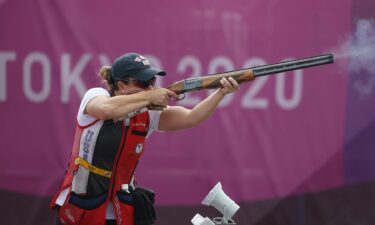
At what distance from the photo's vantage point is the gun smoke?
17.1 ft

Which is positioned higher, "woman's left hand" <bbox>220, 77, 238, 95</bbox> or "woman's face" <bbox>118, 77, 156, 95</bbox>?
"woman's left hand" <bbox>220, 77, 238, 95</bbox>

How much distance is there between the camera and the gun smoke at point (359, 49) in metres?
5.21

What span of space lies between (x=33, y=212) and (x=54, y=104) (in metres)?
0.82

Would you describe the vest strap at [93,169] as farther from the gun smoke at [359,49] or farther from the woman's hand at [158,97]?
the gun smoke at [359,49]

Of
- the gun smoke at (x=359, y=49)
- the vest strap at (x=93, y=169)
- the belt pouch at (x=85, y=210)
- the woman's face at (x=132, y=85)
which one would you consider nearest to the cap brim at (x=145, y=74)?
the woman's face at (x=132, y=85)

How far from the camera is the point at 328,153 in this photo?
5.29 m

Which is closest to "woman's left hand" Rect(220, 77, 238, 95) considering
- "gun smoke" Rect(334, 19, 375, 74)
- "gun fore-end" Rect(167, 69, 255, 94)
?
"gun fore-end" Rect(167, 69, 255, 94)

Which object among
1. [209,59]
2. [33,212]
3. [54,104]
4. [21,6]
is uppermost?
[21,6]

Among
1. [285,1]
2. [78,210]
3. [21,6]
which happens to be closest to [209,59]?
[285,1]

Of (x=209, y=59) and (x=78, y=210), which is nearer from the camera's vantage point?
(x=78, y=210)

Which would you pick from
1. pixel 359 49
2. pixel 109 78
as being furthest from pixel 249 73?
pixel 359 49

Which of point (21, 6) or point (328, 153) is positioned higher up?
point (21, 6)

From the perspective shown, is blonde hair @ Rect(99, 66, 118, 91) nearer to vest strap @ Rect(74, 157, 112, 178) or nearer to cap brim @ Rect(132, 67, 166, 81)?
cap brim @ Rect(132, 67, 166, 81)

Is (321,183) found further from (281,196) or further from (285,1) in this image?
(285,1)
